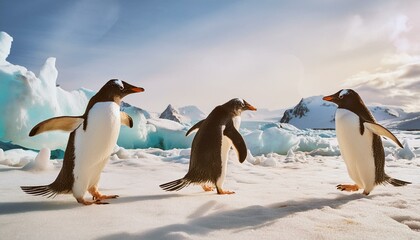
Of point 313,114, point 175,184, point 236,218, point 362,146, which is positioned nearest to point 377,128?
point 362,146

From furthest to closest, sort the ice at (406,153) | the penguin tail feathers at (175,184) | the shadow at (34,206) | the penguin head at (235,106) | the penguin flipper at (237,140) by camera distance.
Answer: the ice at (406,153), the penguin head at (235,106), the penguin flipper at (237,140), the penguin tail feathers at (175,184), the shadow at (34,206)

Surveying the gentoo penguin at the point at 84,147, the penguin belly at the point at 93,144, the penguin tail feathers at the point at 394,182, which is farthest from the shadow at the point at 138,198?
the penguin tail feathers at the point at 394,182

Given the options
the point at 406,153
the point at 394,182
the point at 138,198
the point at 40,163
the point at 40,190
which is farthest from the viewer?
the point at 406,153

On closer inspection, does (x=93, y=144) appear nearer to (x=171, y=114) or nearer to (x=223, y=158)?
(x=223, y=158)

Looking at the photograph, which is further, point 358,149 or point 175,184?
point 358,149

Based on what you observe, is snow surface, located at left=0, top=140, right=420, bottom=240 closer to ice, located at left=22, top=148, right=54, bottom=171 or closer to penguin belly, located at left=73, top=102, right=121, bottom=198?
penguin belly, located at left=73, top=102, right=121, bottom=198

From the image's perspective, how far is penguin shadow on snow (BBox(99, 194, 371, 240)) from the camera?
1.80m

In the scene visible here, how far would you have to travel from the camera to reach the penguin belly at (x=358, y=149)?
10.4ft

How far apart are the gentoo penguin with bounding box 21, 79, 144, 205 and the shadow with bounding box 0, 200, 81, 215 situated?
0.08 metres

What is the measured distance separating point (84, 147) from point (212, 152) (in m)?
1.16

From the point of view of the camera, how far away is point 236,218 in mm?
2182

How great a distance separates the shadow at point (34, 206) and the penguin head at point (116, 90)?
90cm

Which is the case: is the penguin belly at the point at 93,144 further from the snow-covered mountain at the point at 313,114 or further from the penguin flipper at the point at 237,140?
the snow-covered mountain at the point at 313,114

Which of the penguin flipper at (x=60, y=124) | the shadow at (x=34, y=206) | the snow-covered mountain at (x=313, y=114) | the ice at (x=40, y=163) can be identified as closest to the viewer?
the shadow at (x=34, y=206)
